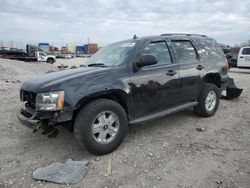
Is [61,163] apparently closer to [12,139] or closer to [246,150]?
[12,139]

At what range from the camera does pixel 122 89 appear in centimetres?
395

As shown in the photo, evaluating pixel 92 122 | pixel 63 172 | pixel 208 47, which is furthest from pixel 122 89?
pixel 208 47

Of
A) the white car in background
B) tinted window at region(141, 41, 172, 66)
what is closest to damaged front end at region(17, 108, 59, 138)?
tinted window at region(141, 41, 172, 66)

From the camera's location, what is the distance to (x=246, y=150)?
3.95 meters

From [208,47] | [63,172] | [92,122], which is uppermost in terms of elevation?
[208,47]

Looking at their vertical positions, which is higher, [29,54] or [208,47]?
[29,54]

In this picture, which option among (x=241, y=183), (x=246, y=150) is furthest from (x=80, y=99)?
(x=246, y=150)

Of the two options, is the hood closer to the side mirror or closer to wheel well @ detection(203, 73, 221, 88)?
the side mirror

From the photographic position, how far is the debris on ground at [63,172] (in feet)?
10.4

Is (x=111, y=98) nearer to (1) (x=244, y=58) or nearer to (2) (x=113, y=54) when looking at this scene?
(2) (x=113, y=54)

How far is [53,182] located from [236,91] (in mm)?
6040

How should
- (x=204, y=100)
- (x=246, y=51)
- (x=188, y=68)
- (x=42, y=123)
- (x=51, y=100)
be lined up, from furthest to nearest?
(x=246, y=51)
(x=204, y=100)
(x=188, y=68)
(x=42, y=123)
(x=51, y=100)

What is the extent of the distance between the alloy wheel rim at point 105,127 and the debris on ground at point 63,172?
0.43 meters

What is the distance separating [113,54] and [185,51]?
5.17 ft
